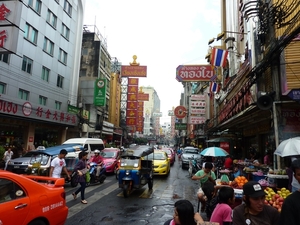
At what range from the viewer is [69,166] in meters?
12.1

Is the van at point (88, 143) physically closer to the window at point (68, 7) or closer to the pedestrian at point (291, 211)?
the pedestrian at point (291, 211)

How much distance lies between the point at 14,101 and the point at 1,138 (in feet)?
11.6

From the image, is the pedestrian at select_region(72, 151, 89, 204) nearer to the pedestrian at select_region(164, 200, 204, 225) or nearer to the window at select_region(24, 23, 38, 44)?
the pedestrian at select_region(164, 200, 204, 225)

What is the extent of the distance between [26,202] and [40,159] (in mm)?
7717

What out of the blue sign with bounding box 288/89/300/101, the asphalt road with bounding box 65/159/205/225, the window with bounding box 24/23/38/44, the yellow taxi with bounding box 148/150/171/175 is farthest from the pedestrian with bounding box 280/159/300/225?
the window with bounding box 24/23/38/44

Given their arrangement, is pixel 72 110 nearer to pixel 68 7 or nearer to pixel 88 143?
pixel 88 143

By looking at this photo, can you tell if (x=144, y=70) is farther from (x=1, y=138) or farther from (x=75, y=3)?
(x=1, y=138)

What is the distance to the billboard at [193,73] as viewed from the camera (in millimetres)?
20750

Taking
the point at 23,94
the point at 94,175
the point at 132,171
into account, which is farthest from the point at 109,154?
the point at 23,94

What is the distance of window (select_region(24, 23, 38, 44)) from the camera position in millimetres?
20594

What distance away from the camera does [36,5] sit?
22078mm

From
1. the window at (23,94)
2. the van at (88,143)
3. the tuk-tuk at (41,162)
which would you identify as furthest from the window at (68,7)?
the tuk-tuk at (41,162)

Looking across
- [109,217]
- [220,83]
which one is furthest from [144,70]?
[109,217]

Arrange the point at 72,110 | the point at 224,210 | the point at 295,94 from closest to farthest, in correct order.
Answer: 1. the point at 224,210
2. the point at 295,94
3. the point at 72,110
